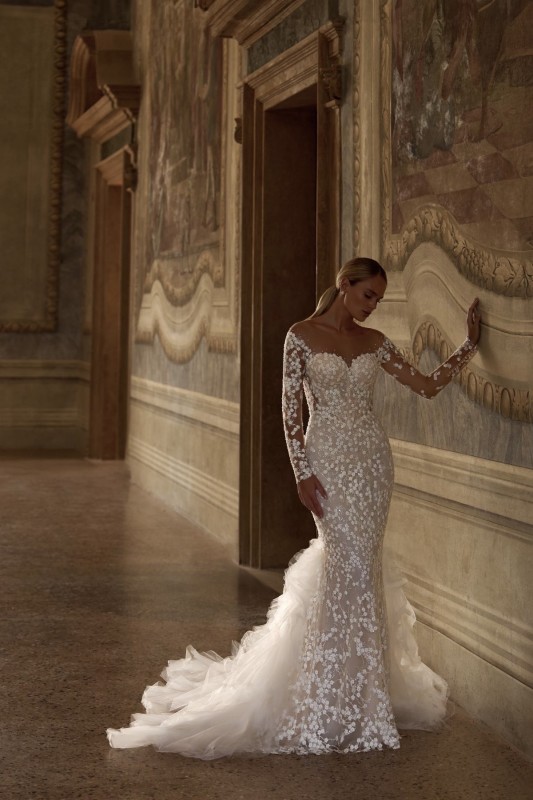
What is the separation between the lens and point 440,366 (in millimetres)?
5074

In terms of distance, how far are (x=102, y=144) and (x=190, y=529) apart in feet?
22.7

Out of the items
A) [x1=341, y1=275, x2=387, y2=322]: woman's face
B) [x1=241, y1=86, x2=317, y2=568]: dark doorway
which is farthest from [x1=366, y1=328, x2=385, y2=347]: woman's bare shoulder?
[x1=241, y1=86, x2=317, y2=568]: dark doorway

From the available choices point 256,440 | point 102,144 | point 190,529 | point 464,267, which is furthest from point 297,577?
point 102,144

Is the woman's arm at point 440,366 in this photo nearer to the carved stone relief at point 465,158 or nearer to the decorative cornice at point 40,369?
the carved stone relief at point 465,158

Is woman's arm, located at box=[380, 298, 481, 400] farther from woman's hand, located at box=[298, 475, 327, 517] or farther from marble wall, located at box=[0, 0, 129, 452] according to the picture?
marble wall, located at box=[0, 0, 129, 452]

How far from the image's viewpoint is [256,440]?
851 centimetres

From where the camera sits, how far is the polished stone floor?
13.9ft

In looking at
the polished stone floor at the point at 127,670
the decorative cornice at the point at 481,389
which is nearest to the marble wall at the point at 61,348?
the polished stone floor at the point at 127,670

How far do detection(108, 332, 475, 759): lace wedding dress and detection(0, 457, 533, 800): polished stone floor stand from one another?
0.12 metres

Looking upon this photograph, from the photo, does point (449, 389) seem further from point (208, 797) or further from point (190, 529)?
point (190, 529)

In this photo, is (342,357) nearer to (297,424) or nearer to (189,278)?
(297,424)

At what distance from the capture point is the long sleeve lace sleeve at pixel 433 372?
5.08 meters

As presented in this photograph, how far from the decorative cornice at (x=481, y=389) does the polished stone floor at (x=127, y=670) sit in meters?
1.32

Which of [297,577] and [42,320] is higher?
[42,320]
